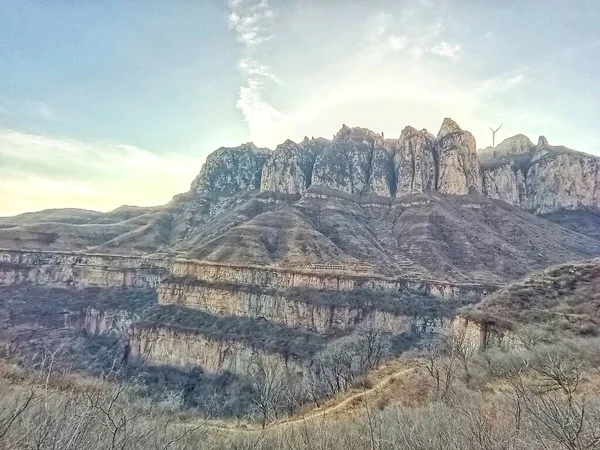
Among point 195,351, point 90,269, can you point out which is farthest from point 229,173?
point 195,351

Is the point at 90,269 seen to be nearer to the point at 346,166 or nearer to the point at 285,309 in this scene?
the point at 285,309

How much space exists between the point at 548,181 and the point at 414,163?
5940 cm

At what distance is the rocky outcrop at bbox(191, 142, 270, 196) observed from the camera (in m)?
186

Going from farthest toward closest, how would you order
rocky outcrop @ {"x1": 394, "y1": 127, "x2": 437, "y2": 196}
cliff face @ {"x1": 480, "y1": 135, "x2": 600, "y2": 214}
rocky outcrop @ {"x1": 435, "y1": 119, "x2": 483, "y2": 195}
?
cliff face @ {"x1": 480, "y1": 135, "x2": 600, "y2": 214} → rocky outcrop @ {"x1": 394, "y1": 127, "x2": 437, "y2": 196} → rocky outcrop @ {"x1": 435, "y1": 119, "x2": 483, "y2": 195}

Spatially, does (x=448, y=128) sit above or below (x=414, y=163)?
above

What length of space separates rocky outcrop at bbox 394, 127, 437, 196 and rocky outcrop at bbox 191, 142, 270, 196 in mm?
66568

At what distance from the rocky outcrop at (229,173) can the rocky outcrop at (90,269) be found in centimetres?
7184

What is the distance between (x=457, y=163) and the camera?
150375 mm

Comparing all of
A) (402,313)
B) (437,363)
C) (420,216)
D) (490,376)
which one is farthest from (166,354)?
(420,216)

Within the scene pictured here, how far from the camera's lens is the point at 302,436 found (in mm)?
23906

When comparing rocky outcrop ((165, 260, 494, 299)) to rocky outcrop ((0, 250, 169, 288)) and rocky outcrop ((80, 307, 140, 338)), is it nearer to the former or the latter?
rocky outcrop ((80, 307, 140, 338))

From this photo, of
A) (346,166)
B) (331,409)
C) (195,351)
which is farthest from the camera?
(346,166)

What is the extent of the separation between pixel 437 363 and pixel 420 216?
97.5 m

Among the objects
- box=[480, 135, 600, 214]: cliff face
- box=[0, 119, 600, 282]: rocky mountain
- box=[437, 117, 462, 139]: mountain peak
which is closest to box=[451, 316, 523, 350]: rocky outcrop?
box=[0, 119, 600, 282]: rocky mountain
